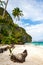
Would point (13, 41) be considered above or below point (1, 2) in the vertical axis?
below

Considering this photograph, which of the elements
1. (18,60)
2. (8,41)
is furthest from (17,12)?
(18,60)

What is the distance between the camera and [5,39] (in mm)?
53156

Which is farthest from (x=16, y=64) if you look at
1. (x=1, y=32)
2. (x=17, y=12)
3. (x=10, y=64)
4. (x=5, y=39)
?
(x=17, y=12)

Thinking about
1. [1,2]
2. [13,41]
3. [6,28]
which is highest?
[1,2]

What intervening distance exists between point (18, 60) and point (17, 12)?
73684 mm

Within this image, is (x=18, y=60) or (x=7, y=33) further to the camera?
(x=7, y=33)

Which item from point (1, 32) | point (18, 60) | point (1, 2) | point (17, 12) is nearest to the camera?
point (18, 60)

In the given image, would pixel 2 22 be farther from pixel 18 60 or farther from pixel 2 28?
pixel 18 60

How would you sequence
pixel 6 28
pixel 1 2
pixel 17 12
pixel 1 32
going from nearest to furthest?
1. pixel 1 2
2. pixel 1 32
3. pixel 6 28
4. pixel 17 12

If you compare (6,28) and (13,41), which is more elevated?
(6,28)

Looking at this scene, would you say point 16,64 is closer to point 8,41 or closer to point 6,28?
point 8,41

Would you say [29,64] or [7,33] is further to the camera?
[7,33]

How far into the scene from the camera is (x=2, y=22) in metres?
61.7

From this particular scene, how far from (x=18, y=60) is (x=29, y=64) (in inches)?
46.7
